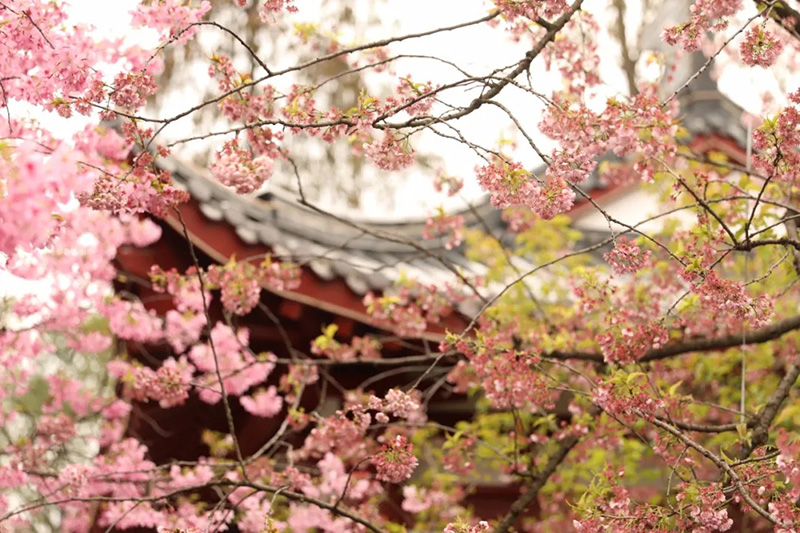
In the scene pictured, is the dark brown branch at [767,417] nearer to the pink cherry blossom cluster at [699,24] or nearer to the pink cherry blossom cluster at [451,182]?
the pink cherry blossom cluster at [699,24]

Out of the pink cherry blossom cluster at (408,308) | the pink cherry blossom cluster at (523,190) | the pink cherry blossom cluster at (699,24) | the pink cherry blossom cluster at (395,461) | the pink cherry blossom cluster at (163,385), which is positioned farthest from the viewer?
the pink cherry blossom cluster at (408,308)

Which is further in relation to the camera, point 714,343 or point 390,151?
point 714,343

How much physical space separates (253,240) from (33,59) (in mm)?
1600

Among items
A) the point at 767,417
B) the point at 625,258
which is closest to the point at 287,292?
the point at 625,258

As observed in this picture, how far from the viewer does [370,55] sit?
446 centimetres

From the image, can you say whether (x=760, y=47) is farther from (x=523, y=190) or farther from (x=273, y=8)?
(x=273, y=8)

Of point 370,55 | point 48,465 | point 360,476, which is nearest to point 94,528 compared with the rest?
point 48,465

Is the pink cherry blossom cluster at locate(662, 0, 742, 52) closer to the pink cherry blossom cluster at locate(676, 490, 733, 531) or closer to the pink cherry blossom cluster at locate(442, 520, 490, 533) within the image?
the pink cherry blossom cluster at locate(676, 490, 733, 531)

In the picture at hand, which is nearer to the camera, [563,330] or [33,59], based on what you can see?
[33,59]

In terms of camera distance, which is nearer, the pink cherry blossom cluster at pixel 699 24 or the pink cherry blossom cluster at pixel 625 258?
the pink cherry blossom cluster at pixel 625 258

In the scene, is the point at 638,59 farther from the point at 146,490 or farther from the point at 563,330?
the point at 146,490

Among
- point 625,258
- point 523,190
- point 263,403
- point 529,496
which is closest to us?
point 523,190

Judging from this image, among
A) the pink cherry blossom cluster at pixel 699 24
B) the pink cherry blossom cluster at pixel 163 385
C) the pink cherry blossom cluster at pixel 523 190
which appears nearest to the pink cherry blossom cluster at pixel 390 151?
the pink cherry blossom cluster at pixel 523 190

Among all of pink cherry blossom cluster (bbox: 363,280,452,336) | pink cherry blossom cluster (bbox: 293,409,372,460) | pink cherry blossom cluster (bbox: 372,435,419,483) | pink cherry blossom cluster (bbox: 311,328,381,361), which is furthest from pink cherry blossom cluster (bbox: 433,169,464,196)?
pink cherry blossom cluster (bbox: 372,435,419,483)
